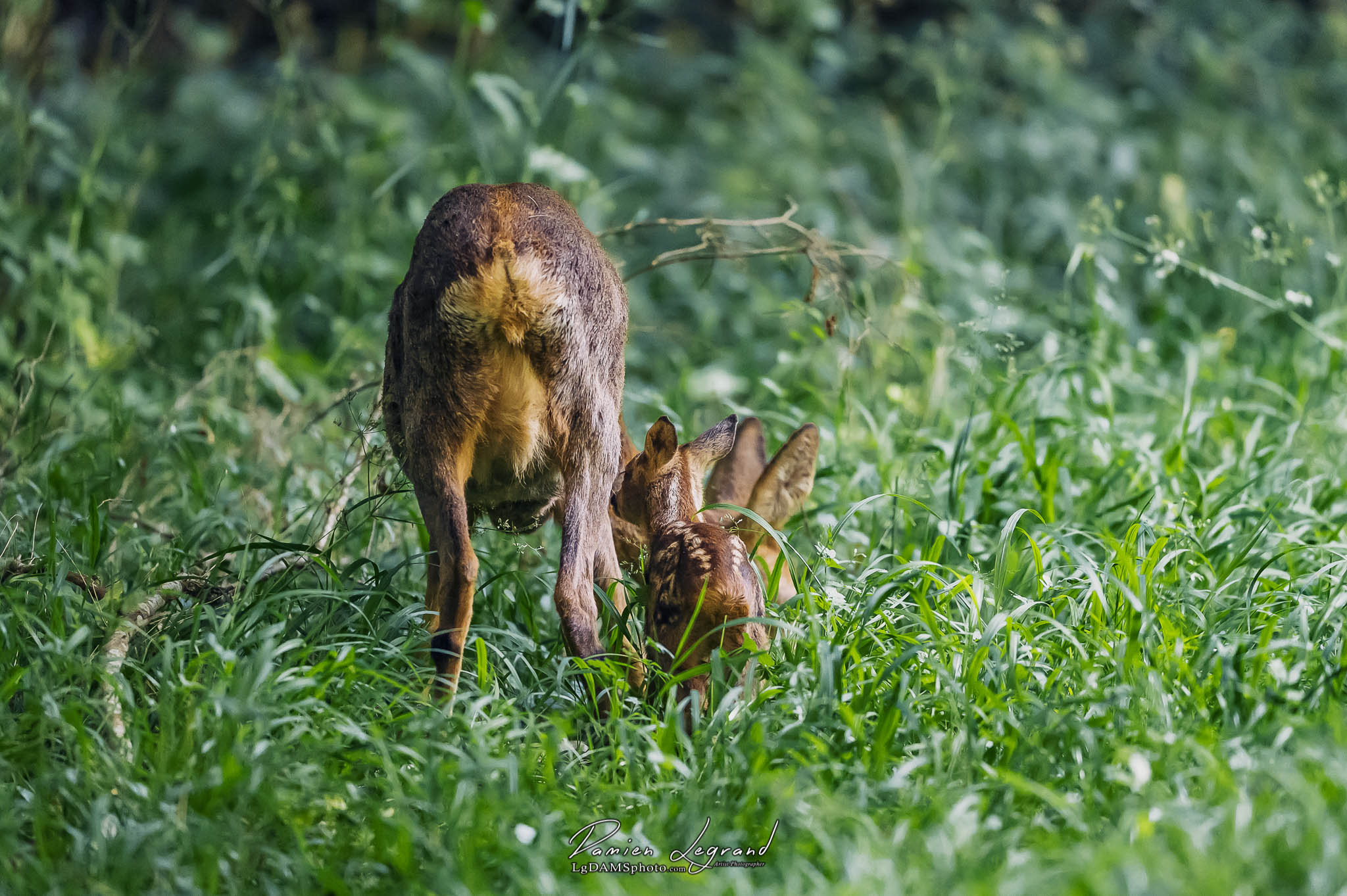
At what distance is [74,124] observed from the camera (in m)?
7.86

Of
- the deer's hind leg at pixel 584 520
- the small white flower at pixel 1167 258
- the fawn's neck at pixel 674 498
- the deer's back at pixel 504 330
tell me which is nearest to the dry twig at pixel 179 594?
the deer's back at pixel 504 330

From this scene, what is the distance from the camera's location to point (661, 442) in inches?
151

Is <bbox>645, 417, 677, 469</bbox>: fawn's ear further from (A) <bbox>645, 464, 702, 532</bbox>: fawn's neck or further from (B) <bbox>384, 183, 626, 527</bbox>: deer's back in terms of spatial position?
(B) <bbox>384, 183, 626, 527</bbox>: deer's back

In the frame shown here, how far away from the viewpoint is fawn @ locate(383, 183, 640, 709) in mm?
3115

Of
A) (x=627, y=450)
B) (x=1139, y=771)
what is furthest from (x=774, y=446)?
(x=1139, y=771)

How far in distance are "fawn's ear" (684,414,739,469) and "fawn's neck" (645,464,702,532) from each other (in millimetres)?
48

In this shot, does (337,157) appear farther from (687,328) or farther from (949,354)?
(949,354)

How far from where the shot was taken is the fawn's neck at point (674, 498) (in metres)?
3.78

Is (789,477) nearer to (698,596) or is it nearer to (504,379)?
(698,596)

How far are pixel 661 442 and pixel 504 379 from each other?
0.76 metres

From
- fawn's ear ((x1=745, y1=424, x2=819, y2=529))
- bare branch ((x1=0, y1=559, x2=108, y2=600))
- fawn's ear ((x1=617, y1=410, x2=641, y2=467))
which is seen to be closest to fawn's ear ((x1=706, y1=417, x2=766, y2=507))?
fawn's ear ((x1=745, y1=424, x2=819, y2=529))

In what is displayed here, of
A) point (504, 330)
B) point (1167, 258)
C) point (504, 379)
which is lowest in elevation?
point (1167, 258)

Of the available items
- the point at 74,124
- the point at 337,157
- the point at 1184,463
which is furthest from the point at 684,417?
the point at 74,124

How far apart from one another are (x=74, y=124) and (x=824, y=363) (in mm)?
4953
